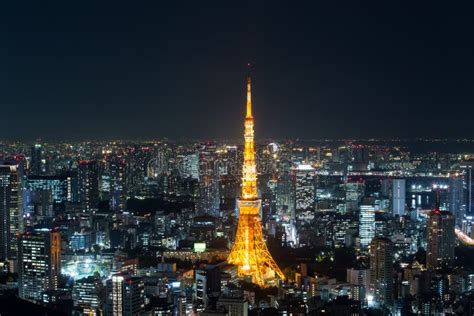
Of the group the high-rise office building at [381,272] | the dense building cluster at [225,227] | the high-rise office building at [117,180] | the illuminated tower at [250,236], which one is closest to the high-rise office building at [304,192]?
the dense building cluster at [225,227]

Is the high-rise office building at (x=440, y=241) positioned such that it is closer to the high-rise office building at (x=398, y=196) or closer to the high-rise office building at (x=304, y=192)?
the high-rise office building at (x=398, y=196)

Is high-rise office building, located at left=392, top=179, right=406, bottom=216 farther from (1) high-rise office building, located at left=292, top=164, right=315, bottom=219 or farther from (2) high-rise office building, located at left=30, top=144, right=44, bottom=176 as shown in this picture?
(2) high-rise office building, located at left=30, top=144, right=44, bottom=176

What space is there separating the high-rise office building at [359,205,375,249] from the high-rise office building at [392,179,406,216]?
199cm

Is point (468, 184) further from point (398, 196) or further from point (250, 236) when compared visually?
point (250, 236)

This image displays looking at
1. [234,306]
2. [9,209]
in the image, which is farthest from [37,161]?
[234,306]

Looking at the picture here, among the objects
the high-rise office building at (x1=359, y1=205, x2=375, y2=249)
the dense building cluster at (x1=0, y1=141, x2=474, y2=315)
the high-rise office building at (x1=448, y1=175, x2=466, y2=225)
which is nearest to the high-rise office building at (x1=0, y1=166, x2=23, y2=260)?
the dense building cluster at (x1=0, y1=141, x2=474, y2=315)

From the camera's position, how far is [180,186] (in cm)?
1827

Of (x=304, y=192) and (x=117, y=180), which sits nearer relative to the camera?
(x=304, y=192)

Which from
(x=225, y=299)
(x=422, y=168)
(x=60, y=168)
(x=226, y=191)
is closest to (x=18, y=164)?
(x=60, y=168)

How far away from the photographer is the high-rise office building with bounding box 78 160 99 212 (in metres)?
16.9

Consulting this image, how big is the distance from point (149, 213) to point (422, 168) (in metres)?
6.91

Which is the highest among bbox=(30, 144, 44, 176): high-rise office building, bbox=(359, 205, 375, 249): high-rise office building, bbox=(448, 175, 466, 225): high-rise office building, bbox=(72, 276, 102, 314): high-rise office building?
bbox=(30, 144, 44, 176): high-rise office building

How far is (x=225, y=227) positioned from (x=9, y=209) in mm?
3647

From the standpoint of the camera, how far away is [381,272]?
1038cm
